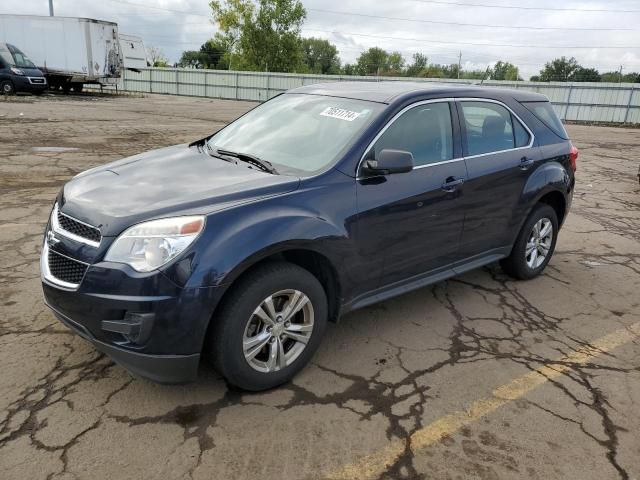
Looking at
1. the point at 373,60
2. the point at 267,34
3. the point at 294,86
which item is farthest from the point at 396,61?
the point at 294,86

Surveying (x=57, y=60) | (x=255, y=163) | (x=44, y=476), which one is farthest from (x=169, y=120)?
(x=44, y=476)

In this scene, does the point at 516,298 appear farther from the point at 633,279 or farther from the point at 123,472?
the point at 123,472

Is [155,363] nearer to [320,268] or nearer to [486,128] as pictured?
[320,268]

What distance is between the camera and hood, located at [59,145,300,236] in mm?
2727

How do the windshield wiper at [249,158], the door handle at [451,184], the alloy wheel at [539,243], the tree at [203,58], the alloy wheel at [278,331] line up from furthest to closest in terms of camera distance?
the tree at [203,58], the alloy wheel at [539,243], the door handle at [451,184], the windshield wiper at [249,158], the alloy wheel at [278,331]

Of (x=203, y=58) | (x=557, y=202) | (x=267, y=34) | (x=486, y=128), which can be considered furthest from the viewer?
(x=203, y=58)

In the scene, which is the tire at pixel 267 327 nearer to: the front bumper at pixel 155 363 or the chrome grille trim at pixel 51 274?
the front bumper at pixel 155 363

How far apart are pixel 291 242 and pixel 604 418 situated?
2.09 m

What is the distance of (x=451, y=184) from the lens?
150 inches

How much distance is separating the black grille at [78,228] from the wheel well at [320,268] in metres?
0.88

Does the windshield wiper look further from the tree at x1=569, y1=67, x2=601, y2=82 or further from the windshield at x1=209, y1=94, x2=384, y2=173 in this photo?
the tree at x1=569, y1=67, x2=601, y2=82

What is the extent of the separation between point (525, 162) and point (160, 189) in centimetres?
313

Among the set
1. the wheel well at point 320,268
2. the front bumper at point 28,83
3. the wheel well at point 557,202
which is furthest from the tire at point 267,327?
the front bumper at point 28,83

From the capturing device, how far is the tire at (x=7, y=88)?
2344 cm
